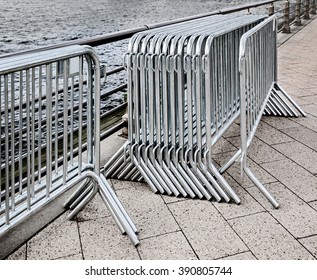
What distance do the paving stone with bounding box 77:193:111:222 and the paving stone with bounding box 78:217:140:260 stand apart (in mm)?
51

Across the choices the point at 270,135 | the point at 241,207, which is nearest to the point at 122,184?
the point at 241,207

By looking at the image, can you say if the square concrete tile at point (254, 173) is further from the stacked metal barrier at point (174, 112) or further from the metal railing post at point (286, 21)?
the metal railing post at point (286, 21)

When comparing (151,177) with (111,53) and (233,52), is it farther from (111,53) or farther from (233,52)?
(111,53)

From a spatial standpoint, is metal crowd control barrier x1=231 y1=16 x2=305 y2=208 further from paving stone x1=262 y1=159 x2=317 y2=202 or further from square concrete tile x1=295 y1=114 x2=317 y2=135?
paving stone x1=262 y1=159 x2=317 y2=202

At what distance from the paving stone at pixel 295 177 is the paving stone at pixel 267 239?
1.36 feet

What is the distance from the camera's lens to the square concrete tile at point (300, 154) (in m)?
3.51

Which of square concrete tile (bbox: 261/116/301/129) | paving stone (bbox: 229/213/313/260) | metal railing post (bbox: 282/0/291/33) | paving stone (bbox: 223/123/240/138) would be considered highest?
metal railing post (bbox: 282/0/291/33)

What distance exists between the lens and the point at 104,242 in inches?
97.7

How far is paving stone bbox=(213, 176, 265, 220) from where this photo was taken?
109 inches

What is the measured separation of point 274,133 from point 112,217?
6.54 feet

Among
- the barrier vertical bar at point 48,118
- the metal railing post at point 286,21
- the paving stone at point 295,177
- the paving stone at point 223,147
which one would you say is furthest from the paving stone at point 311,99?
the metal railing post at point 286,21

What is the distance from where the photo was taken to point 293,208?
2850 mm

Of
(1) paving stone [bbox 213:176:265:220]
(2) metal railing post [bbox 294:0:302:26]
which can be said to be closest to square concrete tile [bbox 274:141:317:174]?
(1) paving stone [bbox 213:176:265:220]
